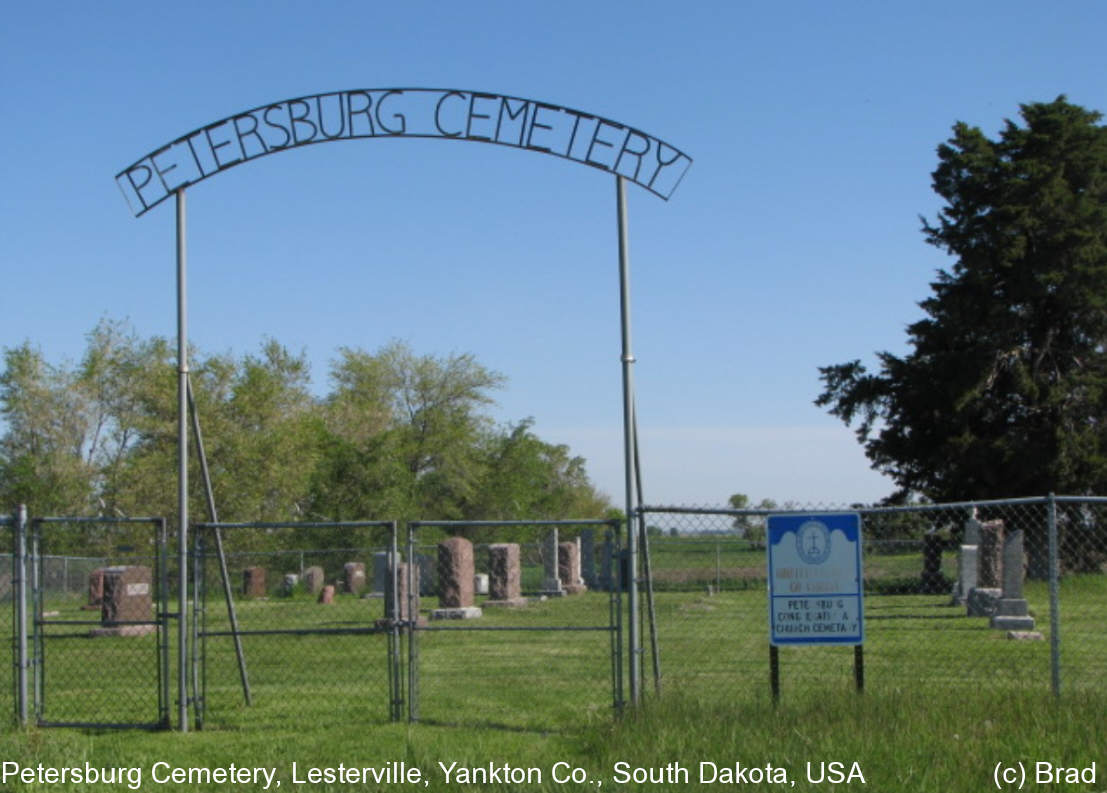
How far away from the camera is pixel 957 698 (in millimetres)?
9516

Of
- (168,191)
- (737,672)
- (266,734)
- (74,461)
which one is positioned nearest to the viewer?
(266,734)

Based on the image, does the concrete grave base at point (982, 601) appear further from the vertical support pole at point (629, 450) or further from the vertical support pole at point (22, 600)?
the vertical support pole at point (22, 600)

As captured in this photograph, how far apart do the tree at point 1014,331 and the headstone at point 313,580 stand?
17.6m

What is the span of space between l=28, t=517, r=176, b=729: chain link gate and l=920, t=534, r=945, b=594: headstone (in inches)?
502

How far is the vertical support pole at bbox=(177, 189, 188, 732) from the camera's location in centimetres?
1063

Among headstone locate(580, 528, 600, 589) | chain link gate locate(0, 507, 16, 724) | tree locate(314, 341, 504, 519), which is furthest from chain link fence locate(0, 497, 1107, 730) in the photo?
tree locate(314, 341, 504, 519)

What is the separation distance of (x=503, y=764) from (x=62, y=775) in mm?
3076

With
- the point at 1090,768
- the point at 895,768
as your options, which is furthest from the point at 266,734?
the point at 1090,768

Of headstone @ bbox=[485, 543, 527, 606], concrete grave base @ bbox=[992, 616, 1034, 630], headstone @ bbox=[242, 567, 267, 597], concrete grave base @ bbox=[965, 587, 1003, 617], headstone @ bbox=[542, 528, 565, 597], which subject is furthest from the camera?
headstone @ bbox=[242, 567, 267, 597]

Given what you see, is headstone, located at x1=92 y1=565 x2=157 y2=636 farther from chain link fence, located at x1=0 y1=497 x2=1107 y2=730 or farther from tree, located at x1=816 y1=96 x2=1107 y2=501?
tree, located at x1=816 y1=96 x2=1107 y2=501

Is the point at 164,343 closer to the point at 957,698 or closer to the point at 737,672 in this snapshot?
the point at 737,672

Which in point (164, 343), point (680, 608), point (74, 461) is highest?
point (164, 343)

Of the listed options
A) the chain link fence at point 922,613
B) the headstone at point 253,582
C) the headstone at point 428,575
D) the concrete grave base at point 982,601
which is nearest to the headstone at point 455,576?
the chain link fence at point 922,613

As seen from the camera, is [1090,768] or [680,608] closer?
[1090,768]
